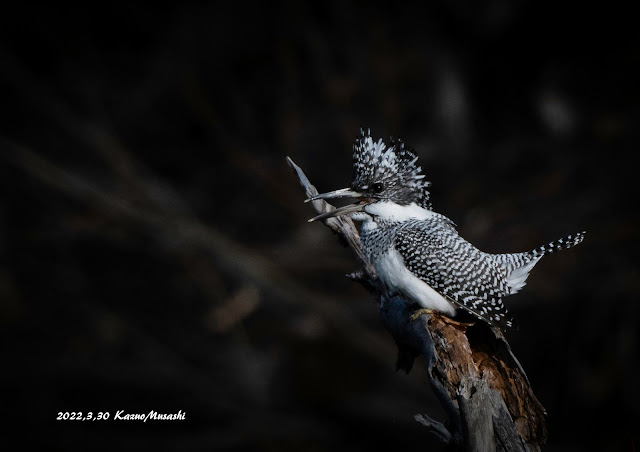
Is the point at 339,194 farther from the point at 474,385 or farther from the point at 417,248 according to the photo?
the point at 474,385

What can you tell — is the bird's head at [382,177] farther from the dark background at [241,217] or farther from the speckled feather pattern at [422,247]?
the dark background at [241,217]

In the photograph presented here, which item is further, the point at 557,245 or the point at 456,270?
the point at 557,245

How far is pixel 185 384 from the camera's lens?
491cm

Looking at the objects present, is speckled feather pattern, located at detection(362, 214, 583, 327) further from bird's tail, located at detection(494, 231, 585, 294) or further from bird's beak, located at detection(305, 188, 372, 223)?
bird's beak, located at detection(305, 188, 372, 223)

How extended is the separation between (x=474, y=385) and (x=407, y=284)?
42 centimetres

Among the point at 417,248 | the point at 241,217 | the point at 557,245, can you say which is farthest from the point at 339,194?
the point at 241,217

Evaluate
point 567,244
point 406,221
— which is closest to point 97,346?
point 406,221

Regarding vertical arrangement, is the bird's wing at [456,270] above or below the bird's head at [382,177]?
below

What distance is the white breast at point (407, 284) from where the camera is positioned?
2074 millimetres

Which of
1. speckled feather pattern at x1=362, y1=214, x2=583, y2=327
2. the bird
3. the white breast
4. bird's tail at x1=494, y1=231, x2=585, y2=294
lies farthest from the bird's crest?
bird's tail at x1=494, y1=231, x2=585, y2=294

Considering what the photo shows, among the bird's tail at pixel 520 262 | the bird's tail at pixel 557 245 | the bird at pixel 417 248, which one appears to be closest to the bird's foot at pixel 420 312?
the bird at pixel 417 248

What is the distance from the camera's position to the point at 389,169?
224cm

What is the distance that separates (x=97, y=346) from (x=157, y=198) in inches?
46.8

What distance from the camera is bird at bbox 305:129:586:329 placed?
2049 mm
